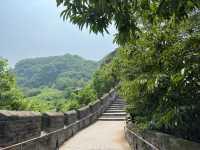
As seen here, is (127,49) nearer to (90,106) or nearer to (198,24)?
(198,24)

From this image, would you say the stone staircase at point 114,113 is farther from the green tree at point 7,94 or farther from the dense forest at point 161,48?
the dense forest at point 161,48

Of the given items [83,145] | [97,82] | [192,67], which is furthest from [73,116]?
[97,82]

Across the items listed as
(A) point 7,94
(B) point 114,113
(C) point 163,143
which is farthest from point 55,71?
(C) point 163,143

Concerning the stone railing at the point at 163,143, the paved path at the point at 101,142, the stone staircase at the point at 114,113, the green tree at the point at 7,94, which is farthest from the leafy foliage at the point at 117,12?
the green tree at the point at 7,94

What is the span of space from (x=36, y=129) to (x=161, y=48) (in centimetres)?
468

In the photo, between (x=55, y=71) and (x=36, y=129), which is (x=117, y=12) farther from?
(x=55, y=71)

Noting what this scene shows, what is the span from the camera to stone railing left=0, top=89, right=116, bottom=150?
27.9ft

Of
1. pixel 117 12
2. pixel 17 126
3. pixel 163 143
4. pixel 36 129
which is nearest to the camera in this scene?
pixel 117 12

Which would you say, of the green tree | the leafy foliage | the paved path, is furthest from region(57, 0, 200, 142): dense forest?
the green tree

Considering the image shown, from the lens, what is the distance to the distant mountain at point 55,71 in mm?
138500

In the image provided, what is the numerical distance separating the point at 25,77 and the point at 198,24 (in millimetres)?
158412

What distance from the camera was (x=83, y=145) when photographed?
579 inches

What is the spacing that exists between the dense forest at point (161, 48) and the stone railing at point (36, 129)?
9.23 ft

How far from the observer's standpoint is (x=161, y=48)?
828 centimetres
